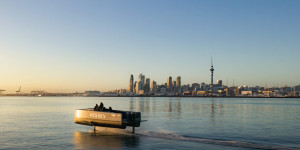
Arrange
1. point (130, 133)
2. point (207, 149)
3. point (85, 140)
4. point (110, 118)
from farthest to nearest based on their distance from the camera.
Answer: point (130, 133) < point (110, 118) < point (85, 140) < point (207, 149)

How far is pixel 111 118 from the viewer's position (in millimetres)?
25062

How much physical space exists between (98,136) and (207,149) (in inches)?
438

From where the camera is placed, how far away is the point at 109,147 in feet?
66.6

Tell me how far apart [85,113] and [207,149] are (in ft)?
45.1

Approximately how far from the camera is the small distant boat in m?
24.6

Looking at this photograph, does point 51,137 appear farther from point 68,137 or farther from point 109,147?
point 109,147

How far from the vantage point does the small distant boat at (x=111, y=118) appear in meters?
24.6

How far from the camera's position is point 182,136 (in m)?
25.9

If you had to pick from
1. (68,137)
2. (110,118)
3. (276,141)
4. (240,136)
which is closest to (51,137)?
(68,137)

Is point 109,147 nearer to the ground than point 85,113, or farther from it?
nearer to the ground

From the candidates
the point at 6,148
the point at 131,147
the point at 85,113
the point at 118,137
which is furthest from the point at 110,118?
the point at 6,148

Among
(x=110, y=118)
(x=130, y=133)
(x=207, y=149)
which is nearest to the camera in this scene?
(x=207, y=149)

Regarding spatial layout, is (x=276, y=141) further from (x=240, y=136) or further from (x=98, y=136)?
(x=98, y=136)

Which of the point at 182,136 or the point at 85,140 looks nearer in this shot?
the point at 85,140
